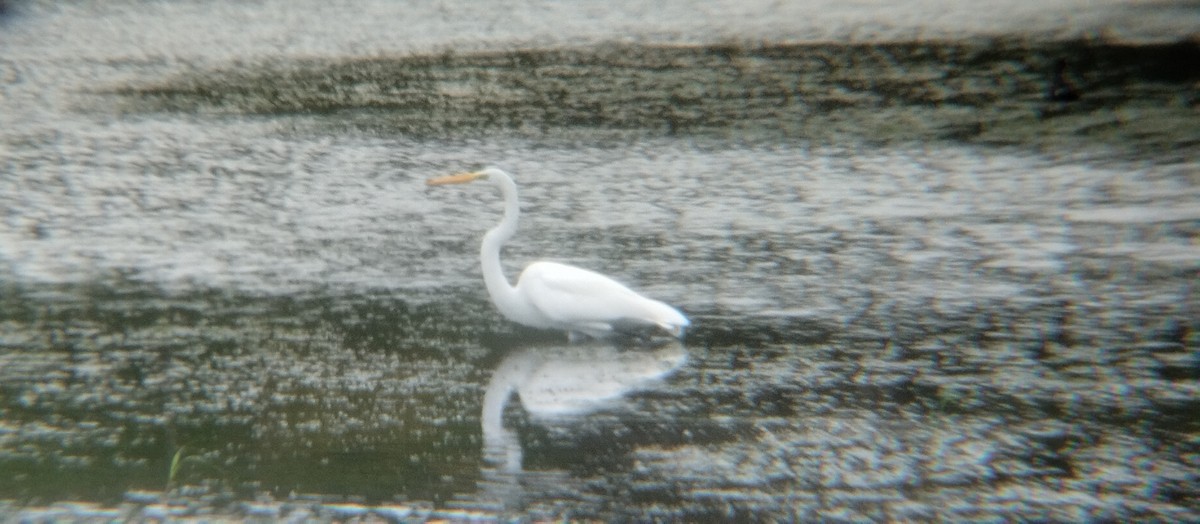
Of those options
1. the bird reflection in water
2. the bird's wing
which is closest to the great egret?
the bird's wing

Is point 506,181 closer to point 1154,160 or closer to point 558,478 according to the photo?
point 558,478

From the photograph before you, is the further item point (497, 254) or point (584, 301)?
point (497, 254)

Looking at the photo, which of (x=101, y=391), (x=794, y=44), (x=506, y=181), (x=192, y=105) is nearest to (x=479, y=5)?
(x=794, y=44)

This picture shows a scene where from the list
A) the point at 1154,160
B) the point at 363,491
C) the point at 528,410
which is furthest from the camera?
the point at 1154,160

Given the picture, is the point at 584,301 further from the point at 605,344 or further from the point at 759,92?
the point at 759,92

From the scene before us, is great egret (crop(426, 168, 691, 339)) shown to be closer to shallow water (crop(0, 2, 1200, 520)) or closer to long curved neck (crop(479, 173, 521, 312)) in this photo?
long curved neck (crop(479, 173, 521, 312))

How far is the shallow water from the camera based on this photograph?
521 cm

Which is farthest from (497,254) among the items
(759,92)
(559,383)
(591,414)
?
(759,92)

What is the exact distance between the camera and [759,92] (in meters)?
13.8

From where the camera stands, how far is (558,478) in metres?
5.23

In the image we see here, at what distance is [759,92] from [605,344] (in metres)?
7.23

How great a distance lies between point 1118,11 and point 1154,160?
26.6 feet

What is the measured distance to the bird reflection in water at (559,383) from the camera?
218 inches

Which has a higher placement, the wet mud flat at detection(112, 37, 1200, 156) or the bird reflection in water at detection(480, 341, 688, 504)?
the wet mud flat at detection(112, 37, 1200, 156)
